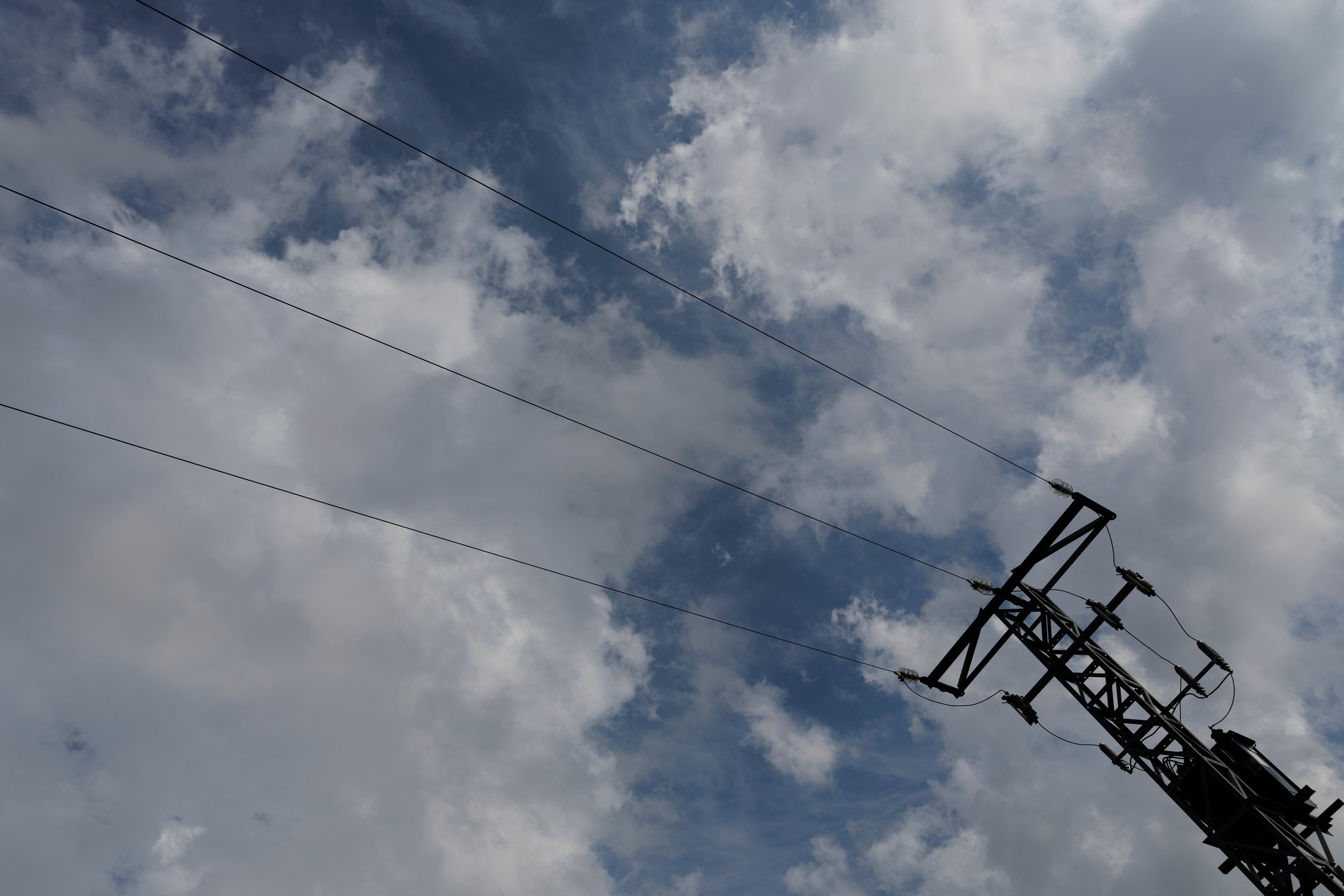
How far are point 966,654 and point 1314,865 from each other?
7049 mm

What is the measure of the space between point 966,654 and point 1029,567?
9.45ft

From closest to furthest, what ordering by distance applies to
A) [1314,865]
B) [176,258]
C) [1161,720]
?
[1314,865] < [176,258] < [1161,720]

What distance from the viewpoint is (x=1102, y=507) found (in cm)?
1598

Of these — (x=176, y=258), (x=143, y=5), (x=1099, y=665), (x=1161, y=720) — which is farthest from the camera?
(x=1099, y=665)

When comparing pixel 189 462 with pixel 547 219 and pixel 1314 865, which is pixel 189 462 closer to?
pixel 547 219

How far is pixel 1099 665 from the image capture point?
15.1m

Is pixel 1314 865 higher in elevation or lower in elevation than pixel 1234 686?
lower

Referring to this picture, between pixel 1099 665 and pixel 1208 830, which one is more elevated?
pixel 1099 665

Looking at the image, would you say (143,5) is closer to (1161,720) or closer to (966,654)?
(966,654)

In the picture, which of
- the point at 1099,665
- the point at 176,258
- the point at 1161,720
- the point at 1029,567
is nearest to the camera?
the point at 176,258

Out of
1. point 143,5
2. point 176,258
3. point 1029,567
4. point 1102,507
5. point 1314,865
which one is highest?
point 1102,507

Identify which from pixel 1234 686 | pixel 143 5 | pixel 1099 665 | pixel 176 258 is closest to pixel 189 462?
pixel 176 258

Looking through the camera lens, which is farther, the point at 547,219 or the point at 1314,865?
the point at 547,219

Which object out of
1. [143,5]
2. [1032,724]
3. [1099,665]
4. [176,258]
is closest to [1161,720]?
[1099,665]
